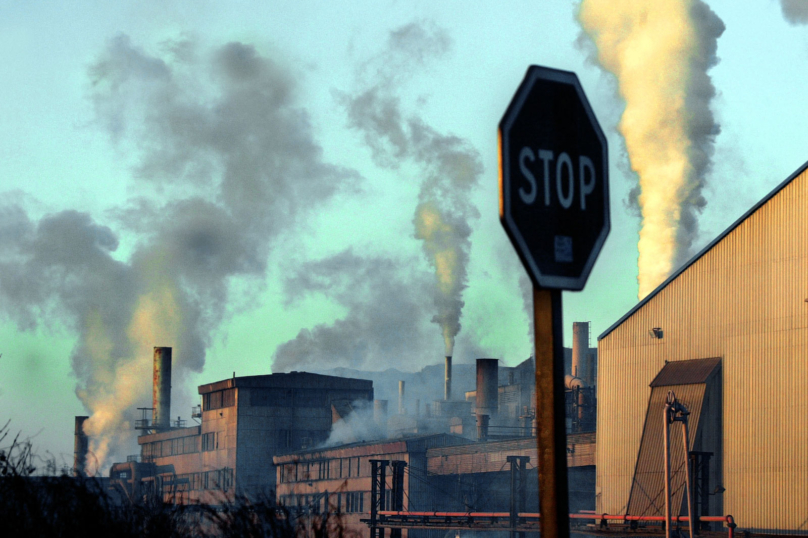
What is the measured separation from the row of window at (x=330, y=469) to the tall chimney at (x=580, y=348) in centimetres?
1946

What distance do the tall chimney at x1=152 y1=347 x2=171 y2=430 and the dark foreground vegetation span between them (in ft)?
249

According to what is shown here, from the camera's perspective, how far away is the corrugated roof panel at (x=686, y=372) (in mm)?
34219

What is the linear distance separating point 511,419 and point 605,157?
247 feet

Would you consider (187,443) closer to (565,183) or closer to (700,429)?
(700,429)

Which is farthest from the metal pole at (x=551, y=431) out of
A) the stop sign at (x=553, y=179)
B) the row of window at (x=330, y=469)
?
the row of window at (x=330, y=469)

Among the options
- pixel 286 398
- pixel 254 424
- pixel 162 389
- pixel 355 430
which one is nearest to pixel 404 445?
pixel 355 430

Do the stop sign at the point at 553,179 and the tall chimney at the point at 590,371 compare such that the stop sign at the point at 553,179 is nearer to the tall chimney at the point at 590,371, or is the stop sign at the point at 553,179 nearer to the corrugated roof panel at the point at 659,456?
the corrugated roof panel at the point at 659,456

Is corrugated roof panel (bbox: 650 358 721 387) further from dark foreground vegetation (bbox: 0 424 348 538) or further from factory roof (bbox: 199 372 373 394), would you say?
factory roof (bbox: 199 372 373 394)

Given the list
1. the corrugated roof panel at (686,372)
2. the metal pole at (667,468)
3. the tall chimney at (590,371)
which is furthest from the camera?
the tall chimney at (590,371)

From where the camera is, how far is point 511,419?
7831cm

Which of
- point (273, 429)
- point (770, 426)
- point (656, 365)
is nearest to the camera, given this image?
point (770, 426)

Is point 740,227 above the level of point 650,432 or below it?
above

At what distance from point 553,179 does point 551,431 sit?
1.05m

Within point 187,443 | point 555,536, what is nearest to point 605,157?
point 555,536
